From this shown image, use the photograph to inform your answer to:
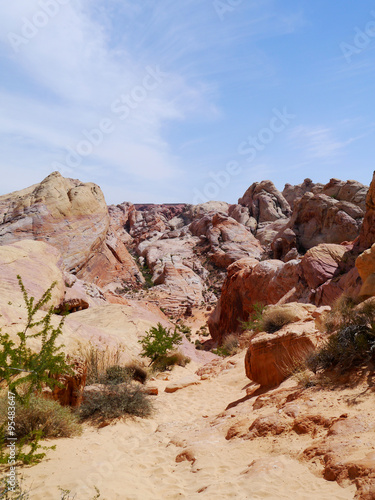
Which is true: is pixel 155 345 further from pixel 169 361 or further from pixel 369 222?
pixel 369 222

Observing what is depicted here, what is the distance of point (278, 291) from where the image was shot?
20.1m

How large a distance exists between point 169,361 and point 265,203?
48.0m

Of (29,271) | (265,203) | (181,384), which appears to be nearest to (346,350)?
(181,384)

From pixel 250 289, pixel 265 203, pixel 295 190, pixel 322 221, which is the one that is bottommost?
pixel 250 289

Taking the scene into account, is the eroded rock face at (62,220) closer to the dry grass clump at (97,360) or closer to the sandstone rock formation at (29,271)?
the sandstone rock formation at (29,271)

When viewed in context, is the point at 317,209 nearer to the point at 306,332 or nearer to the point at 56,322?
the point at 306,332

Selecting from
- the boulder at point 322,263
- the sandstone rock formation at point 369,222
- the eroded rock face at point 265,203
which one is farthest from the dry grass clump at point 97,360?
the eroded rock face at point 265,203

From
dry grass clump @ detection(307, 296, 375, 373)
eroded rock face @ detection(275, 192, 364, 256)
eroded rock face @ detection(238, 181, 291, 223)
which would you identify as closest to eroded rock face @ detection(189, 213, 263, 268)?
eroded rock face @ detection(275, 192, 364, 256)

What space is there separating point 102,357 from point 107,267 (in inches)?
1130

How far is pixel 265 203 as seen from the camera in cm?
5722

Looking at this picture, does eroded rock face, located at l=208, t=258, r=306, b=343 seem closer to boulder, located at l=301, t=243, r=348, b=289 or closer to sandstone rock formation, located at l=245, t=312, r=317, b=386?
boulder, located at l=301, t=243, r=348, b=289

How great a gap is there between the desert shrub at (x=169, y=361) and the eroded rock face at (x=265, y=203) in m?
44.9

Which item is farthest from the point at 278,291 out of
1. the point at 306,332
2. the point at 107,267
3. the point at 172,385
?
the point at 107,267

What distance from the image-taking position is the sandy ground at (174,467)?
331 centimetres
